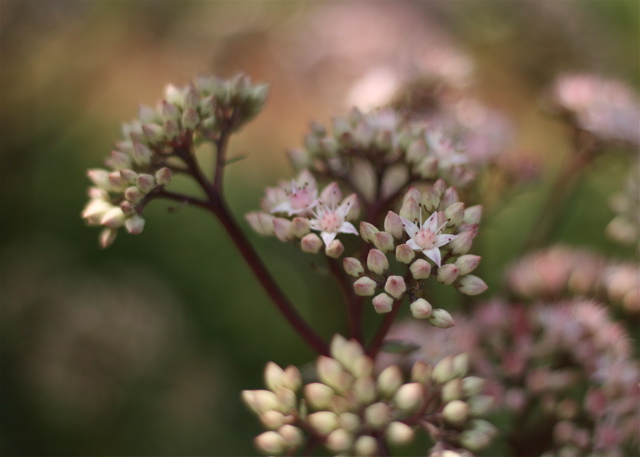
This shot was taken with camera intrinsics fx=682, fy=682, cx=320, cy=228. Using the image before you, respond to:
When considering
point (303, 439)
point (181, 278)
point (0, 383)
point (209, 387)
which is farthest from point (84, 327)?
point (303, 439)

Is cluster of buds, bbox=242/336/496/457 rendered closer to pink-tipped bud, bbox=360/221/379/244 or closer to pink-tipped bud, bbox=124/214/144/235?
pink-tipped bud, bbox=360/221/379/244

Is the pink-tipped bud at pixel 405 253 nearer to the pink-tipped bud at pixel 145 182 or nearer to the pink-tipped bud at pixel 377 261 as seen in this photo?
the pink-tipped bud at pixel 377 261

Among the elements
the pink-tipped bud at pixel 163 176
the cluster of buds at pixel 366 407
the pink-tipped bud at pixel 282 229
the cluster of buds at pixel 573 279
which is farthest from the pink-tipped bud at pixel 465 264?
the cluster of buds at pixel 573 279

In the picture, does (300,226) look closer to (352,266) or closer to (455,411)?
(352,266)

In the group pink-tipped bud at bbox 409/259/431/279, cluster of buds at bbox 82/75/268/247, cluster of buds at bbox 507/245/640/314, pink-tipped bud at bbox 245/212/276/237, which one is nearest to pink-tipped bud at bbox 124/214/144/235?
cluster of buds at bbox 82/75/268/247

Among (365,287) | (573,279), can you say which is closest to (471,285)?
(365,287)

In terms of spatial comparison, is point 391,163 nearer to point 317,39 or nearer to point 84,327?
point 84,327
